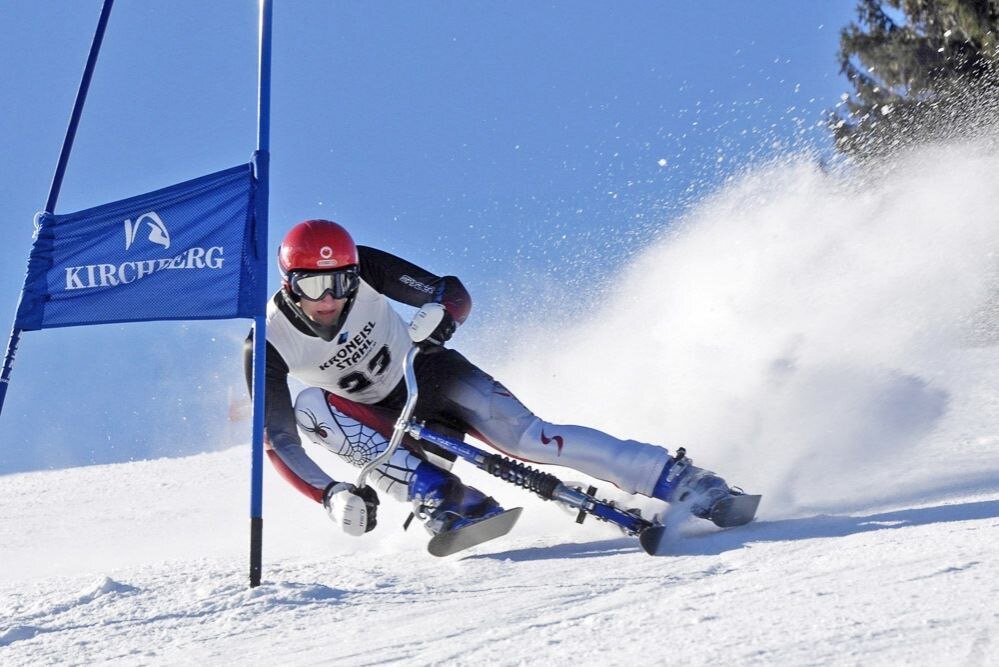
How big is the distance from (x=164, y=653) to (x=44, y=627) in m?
0.83

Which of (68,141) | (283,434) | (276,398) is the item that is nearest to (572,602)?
(283,434)

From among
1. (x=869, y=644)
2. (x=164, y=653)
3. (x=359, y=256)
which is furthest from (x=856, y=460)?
(x=164, y=653)

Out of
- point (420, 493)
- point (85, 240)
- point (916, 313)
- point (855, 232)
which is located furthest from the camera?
point (855, 232)

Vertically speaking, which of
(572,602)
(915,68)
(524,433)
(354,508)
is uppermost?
(915,68)

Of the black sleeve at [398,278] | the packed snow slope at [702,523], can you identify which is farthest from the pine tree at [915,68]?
the black sleeve at [398,278]

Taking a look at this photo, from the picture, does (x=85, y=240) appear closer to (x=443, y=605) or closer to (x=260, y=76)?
(x=260, y=76)

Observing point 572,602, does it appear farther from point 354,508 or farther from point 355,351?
point 355,351

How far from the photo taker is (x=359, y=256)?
20.7 ft

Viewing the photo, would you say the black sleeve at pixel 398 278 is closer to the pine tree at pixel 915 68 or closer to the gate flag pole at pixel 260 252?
the gate flag pole at pixel 260 252

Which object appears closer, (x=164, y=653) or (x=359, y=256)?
(x=164, y=653)

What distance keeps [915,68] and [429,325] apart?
14474 mm

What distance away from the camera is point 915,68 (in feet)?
57.6

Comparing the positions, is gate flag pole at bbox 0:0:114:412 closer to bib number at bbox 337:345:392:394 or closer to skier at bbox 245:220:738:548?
skier at bbox 245:220:738:548

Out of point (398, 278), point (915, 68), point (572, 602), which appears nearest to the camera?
point (572, 602)
